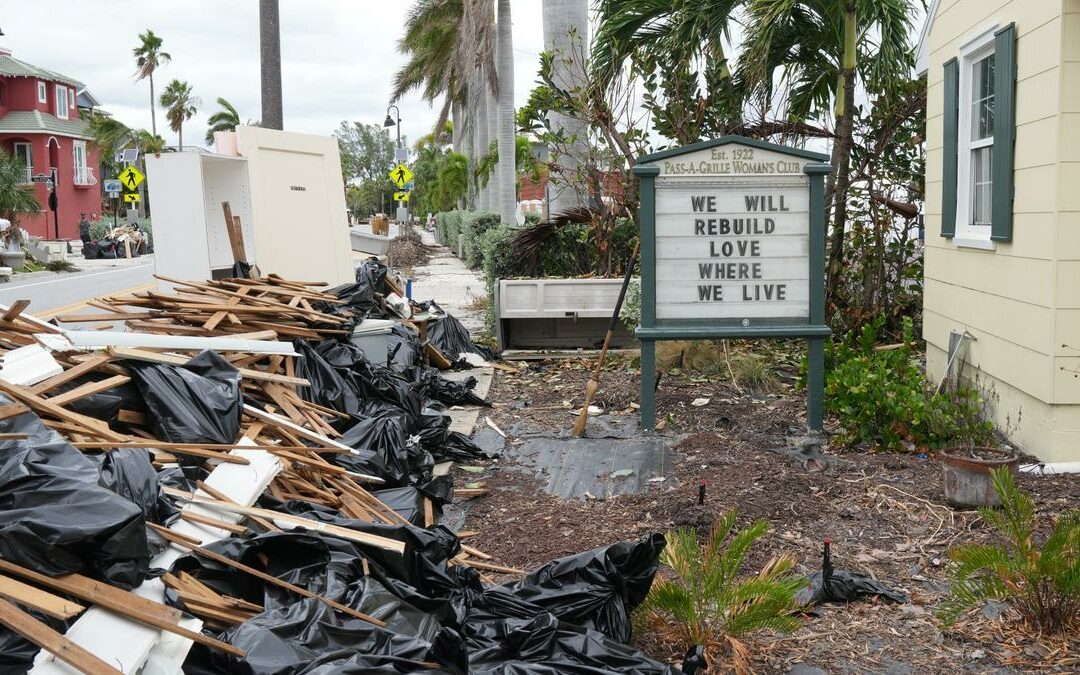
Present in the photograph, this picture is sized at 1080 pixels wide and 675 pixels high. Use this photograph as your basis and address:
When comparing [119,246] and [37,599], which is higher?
[119,246]

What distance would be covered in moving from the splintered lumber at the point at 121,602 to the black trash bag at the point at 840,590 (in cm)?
267

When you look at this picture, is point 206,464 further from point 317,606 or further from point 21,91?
point 21,91

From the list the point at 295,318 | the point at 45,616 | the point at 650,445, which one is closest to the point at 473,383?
the point at 295,318

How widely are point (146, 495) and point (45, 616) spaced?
0.93 meters

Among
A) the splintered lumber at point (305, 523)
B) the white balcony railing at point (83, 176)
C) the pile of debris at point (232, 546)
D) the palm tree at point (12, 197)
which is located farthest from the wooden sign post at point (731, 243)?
the white balcony railing at point (83, 176)

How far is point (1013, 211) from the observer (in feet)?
23.3

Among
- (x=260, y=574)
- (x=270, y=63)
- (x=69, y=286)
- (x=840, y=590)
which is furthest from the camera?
(x=69, y=286)

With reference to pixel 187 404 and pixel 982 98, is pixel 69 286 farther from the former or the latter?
pixel 982 98

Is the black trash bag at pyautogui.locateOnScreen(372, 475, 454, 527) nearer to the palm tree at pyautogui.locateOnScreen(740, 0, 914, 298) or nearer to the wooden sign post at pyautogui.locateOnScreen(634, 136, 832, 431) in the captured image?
the wooden sign post at pyautogui.locateOnScreen(634, 136, 832, 431)

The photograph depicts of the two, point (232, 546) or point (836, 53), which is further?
point (836, 53)

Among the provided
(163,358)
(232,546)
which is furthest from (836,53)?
(232,546)

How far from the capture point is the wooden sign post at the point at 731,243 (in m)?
8.22

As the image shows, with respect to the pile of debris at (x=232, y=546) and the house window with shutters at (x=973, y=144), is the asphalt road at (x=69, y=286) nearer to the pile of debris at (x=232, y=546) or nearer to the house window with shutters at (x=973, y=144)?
the pile of debris at (x=232, y=546)

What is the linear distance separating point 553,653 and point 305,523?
133cm
